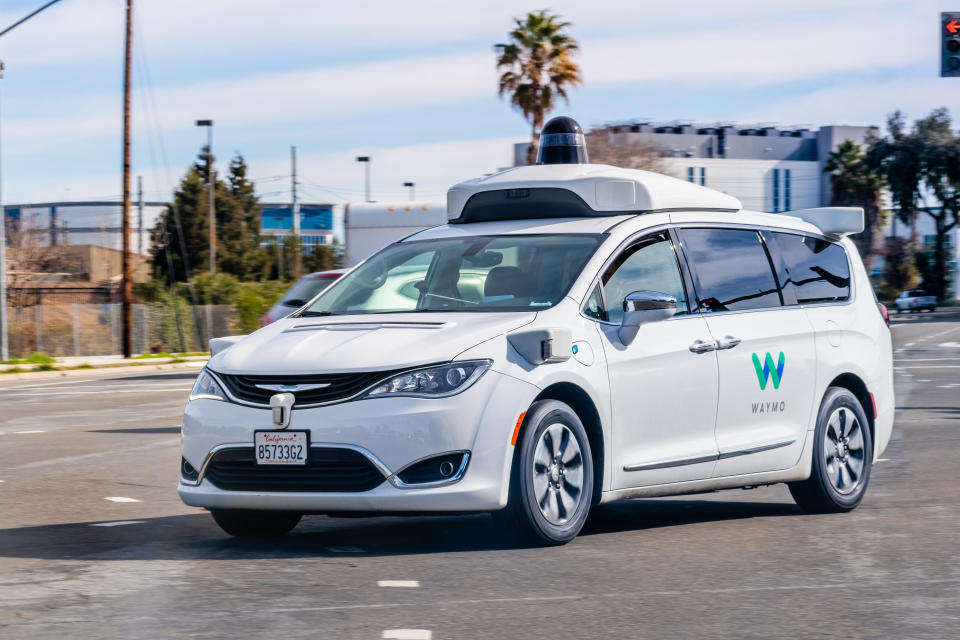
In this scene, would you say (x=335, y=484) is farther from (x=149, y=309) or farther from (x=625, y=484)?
(x=149, y=309)

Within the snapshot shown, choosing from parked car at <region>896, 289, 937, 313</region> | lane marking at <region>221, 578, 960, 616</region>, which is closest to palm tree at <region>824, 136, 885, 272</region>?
parked car at <region>896, 289, 937, 313</region>

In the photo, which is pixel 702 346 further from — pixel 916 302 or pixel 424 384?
pixel 916 302

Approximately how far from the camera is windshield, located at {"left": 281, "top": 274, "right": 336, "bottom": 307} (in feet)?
60.8

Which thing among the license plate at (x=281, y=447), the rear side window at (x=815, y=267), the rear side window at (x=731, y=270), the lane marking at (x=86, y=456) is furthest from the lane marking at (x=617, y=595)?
the lane marking at (x=86, y=456)

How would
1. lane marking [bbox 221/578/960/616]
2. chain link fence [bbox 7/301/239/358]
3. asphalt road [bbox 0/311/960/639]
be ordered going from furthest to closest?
chain link fence [bbox 7/301/239/358], lane marking [bbox 221/578/960/616], asphalt road [bbox 0/311/960/639]

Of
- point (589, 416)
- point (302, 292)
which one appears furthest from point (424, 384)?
point (302, 292)

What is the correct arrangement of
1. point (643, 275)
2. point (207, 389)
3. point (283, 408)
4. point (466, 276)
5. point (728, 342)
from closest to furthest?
point (283, 408) < point (207, 389) < point (466, 276) < point (643, 275) < point (728, 342)

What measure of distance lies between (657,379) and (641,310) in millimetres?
415

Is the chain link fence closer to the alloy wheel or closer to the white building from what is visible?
the alloy wheel

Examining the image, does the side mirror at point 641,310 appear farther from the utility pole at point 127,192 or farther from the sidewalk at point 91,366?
the utility pole at point 127,192

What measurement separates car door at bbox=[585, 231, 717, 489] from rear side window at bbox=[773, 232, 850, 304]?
1227 mm

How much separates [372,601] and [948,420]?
1149 centimetres

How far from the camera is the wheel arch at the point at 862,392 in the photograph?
9070 mm

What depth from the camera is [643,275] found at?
779 cm
